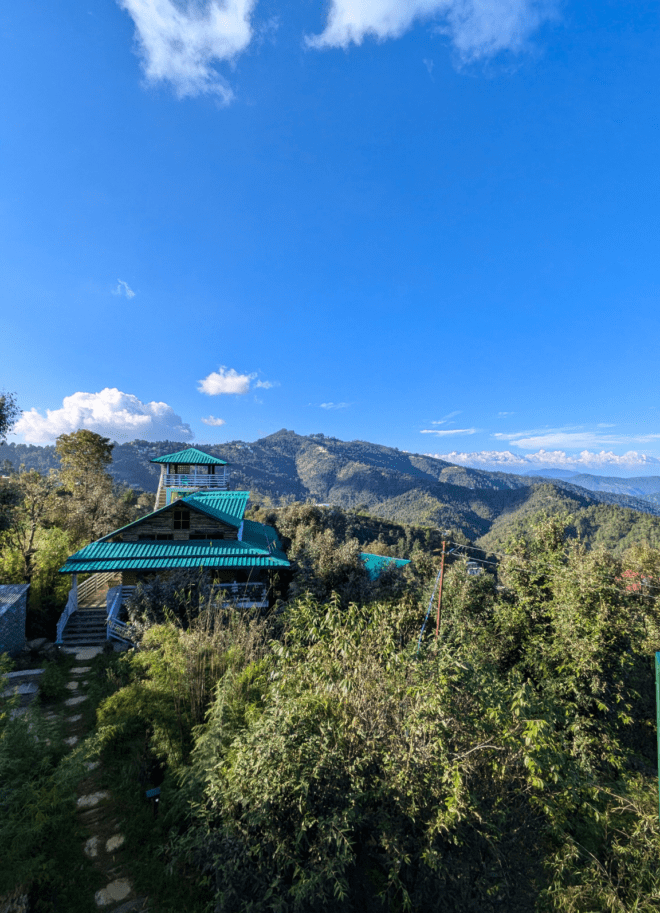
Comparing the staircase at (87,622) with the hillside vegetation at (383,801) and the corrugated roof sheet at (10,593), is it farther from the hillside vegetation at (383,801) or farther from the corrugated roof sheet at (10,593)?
Result: the hillside vegetation at (383,801)

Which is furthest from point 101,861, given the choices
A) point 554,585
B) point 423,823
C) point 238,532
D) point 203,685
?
point 238,532

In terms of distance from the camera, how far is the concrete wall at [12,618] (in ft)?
41.4

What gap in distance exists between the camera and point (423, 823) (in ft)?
12.4

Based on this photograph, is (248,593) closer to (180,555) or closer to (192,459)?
(180,555)

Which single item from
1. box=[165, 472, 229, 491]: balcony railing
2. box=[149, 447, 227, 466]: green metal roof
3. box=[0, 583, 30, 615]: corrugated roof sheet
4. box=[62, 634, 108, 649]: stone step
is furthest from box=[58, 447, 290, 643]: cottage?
box=[149, 447, 227, 466]: green metal roof

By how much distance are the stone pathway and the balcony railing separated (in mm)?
18858

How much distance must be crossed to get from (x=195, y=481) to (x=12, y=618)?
14778 mm

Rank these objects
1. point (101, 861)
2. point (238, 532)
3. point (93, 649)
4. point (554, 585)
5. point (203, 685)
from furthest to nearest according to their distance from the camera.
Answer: point (238, 532) < point (93, 649) < point (554, 585) < point (203, 685) < point (101, 861)

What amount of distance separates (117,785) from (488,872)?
7100 mm

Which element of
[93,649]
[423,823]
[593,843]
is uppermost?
[423,823]

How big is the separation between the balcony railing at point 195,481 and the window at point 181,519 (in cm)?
835

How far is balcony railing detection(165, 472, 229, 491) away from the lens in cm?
2700

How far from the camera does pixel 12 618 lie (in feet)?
42.3

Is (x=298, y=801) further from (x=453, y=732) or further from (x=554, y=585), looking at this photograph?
(x=554, y=585)
